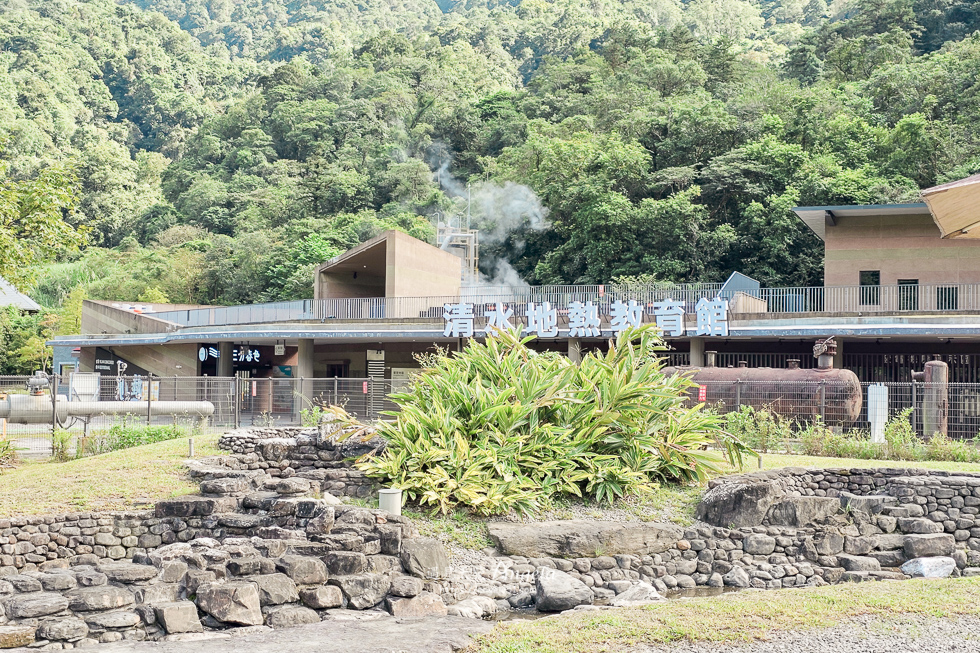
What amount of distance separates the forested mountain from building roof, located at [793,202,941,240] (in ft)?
35.8

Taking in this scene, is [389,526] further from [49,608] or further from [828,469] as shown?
[828,469]

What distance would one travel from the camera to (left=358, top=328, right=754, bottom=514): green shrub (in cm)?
1268

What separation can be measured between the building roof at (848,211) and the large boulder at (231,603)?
2339cm

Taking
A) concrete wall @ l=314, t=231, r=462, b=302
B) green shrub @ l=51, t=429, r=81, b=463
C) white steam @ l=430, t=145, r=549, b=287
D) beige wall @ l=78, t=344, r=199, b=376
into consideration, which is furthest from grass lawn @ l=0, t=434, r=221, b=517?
white steam @ l=430, t=145, r=549, b=287

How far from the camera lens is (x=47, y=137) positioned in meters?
78.9

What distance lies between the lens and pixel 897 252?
97.7ft

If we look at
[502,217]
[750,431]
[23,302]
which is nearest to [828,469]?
[750,431]

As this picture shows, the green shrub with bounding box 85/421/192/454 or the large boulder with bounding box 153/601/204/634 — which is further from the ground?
the green shrub with bounding box 85/421/192/454

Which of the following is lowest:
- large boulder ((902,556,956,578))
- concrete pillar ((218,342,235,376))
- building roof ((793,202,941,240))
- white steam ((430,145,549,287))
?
large boulder ((902,556,956,578))

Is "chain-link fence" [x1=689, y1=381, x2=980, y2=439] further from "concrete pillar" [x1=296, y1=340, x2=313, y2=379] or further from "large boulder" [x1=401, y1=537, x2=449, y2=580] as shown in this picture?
"concrete pillar" [x1=296, y1=340, x2=313, y2=379]

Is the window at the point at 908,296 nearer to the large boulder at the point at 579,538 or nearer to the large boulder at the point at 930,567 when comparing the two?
the large boulder at the point at 930,567

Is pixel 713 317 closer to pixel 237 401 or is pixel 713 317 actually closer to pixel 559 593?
pixel 237 401

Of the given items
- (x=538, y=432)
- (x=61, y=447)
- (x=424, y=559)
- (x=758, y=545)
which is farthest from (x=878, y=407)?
(x=61, y=447)

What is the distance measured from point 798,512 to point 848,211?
19231 mm
